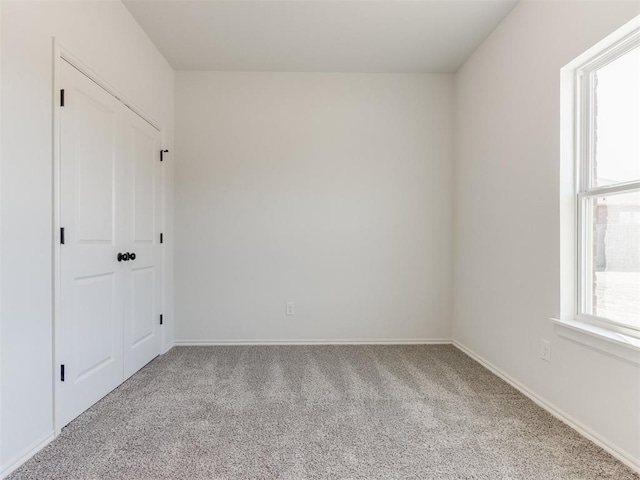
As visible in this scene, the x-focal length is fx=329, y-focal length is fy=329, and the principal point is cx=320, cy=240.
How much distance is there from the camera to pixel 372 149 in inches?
125

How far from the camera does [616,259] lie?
1.65 metres

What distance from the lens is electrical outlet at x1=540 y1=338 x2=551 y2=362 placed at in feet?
6.30

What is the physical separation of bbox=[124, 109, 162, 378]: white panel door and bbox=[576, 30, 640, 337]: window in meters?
2.84

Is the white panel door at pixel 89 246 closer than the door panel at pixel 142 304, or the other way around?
the white panel door at pixel 89 246

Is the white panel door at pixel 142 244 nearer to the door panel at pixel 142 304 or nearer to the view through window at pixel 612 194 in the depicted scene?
the door panel at pixel 142 304

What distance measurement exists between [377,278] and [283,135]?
1.64m

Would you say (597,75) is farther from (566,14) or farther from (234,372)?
(234,372)

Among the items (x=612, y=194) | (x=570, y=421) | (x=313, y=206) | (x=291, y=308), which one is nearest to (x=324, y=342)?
(x=291, y=308)

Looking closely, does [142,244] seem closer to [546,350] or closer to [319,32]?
[319,32]

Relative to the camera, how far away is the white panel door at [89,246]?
68.1 inches
